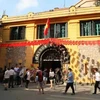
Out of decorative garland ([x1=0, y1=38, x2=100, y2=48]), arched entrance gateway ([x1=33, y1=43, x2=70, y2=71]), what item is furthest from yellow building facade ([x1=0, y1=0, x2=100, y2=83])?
decorative garland ([x1=0, y1=38, x2=100, y2=48])

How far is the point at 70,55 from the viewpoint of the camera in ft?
72.1

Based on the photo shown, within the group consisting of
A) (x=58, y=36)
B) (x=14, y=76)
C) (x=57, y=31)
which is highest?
(x=57, y=31)

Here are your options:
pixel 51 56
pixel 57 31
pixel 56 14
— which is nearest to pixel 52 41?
pixel 57 31

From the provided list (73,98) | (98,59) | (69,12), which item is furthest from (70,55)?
(73,98)

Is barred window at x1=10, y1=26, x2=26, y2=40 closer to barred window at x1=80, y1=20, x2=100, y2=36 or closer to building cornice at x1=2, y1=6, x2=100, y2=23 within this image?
building cornice at x1=2, y1=6, x2=100, y2=23

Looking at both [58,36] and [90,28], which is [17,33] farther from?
[90,28]

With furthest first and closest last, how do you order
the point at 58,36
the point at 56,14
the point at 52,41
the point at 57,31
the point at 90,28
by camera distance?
the point at 57,31 → the point at 58,36 → the point at 56,14 → the point at 52,41 → the point at 90,28

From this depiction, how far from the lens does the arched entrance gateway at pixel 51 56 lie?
22.2m

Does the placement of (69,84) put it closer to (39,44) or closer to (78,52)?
(78,52)

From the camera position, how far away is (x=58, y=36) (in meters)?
23.1

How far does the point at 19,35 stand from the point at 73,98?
1379cm

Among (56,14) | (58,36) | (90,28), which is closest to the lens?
(90,28)

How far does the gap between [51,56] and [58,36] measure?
85.9 inches

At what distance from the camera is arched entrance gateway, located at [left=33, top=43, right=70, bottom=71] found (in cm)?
2223
